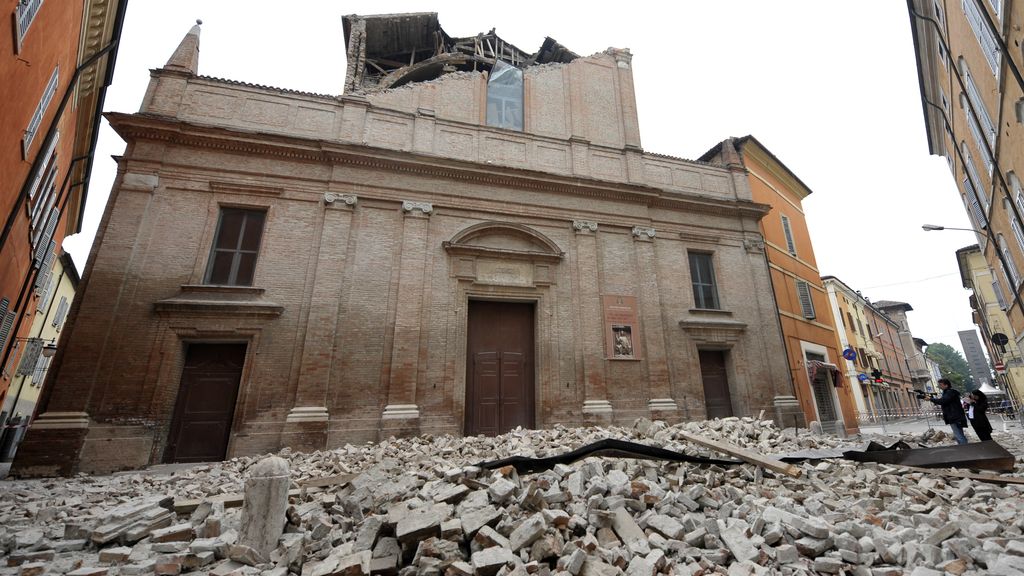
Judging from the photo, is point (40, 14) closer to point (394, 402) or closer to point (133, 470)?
point (133, 470)

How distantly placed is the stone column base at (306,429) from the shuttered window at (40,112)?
6587mm

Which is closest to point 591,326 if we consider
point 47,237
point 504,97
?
point 504,97

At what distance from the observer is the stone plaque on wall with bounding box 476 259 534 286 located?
35.6ft

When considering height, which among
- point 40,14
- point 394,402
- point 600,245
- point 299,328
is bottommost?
point 394,402

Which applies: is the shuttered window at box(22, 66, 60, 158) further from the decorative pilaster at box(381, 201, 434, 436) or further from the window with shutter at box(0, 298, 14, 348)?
the decorative pilaster at box(381, 201, 434, 436)

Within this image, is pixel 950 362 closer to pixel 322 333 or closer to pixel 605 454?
pixel 605 454

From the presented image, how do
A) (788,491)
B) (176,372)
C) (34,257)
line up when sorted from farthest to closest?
(34,257)
(176,372)
(788,491)

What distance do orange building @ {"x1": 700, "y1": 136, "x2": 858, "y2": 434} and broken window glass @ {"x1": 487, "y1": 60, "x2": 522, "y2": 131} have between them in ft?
25.7

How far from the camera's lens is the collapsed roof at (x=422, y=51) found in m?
15.2

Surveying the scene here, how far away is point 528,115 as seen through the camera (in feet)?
43.8

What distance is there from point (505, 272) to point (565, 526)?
8022 mm

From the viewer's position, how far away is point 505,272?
11.0 m

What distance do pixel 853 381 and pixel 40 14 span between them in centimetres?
3267

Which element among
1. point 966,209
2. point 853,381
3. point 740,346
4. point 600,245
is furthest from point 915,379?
point 600,245
